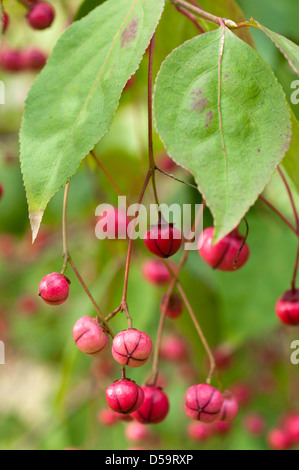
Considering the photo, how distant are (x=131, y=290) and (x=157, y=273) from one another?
14 cm

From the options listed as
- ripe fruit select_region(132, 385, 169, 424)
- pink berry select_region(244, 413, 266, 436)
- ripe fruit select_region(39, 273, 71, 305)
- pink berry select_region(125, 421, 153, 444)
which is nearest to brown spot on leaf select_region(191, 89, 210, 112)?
ripe fruit select_region(39, 273, 71, 305)

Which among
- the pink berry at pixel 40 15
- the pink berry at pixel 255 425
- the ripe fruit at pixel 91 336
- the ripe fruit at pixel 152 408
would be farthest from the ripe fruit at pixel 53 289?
the pink berry at pixel 255 425

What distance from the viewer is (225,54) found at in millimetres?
595

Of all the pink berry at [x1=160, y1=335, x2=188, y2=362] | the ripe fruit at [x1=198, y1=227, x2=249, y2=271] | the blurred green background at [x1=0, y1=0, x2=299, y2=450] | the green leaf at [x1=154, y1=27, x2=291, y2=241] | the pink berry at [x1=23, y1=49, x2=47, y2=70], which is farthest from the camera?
the pink berry at [x1=160, y1=335, x2=188, y2=362]

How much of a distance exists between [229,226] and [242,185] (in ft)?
0.14

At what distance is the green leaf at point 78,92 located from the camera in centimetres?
60

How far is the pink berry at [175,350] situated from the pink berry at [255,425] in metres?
0.24

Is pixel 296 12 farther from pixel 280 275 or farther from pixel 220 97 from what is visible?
pixel 220 97

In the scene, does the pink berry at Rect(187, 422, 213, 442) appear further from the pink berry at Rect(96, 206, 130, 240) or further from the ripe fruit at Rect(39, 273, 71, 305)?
the ripe fruit at Rect(39, 273, 71, 305)

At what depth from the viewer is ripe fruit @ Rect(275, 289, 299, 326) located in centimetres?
76

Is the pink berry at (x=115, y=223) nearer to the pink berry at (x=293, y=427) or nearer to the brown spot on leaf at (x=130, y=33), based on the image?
the brown spot on leaf at (x=130, y=33)

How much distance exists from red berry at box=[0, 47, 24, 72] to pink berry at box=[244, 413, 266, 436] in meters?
0.98
